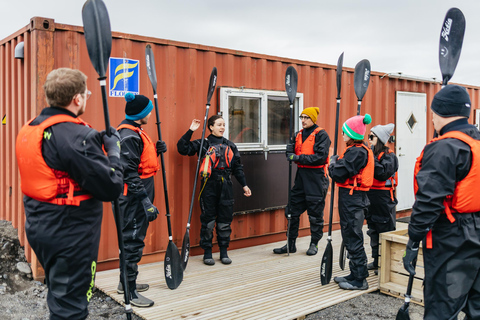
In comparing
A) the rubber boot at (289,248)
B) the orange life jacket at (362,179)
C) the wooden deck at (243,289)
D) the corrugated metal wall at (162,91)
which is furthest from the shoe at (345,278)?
the corrugated metal wall at (162,91)

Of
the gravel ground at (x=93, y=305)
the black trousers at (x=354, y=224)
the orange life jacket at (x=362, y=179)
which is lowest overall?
the gravel ground at (x=93, y=305)

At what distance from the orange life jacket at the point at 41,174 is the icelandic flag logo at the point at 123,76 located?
2716 mm

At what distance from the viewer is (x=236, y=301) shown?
4.20 meters

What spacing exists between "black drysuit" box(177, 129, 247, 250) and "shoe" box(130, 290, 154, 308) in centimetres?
146

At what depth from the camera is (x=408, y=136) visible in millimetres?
8633

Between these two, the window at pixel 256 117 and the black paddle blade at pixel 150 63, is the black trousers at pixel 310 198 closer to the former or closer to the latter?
the window at pixel 256 117

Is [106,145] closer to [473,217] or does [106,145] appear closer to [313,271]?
[473,217]

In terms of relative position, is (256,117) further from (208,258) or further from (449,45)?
(449,45)

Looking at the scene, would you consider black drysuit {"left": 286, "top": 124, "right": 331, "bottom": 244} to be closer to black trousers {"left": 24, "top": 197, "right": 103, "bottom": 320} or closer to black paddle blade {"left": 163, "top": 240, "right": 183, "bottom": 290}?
black paddle blade {"left": 163, "top": 240, "right": 183, "bottom": 290}

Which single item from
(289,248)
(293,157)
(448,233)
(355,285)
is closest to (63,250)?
(448,233)

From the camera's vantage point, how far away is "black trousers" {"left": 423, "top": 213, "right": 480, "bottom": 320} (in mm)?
2684

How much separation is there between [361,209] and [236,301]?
1604mm

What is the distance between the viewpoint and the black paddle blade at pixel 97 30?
2861 mm

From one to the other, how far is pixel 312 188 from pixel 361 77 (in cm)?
156
